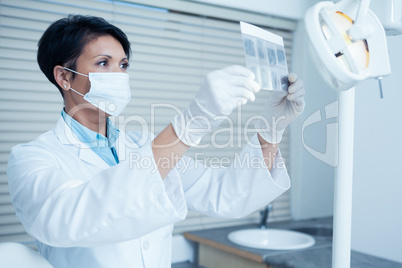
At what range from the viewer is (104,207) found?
0.82m

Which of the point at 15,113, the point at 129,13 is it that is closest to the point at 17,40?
the point at 15,113

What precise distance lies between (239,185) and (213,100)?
0.46m

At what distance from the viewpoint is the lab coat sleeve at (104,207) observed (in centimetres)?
82

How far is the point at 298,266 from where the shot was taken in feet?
5.19

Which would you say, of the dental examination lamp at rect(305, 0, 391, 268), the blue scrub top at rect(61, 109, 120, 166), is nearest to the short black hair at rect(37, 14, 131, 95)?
the blue scrub top at rect(61, 109, 120, 166)

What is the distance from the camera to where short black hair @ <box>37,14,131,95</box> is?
126 cm

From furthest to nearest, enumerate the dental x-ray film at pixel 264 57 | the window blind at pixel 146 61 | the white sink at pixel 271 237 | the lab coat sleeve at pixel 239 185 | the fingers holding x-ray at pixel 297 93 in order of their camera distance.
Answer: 1. the white sink at pixel 271 237
2. the window blind at pixel 146 61
3. the lab coat sleeve at pixel 239 185
4. the fingers holding x-ray at pixel 297 93
5. the dental x-ray film at pixel 264 57

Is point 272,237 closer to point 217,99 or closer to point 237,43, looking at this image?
point 237,43

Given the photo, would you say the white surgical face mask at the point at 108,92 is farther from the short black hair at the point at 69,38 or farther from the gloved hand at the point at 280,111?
the gloved hand at the point at 280,111

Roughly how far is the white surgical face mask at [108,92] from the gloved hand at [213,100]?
481mm

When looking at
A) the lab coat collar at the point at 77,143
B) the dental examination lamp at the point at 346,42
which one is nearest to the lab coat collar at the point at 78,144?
the lab coat collar at the point at 77,143

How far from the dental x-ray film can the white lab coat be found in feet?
0.92

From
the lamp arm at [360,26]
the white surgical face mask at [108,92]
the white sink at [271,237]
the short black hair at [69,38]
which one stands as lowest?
the white sink at [271,237]

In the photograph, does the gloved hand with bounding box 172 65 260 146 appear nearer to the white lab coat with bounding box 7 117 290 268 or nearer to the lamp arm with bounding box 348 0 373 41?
the white lab coat with bounding box 7 117 290 268
